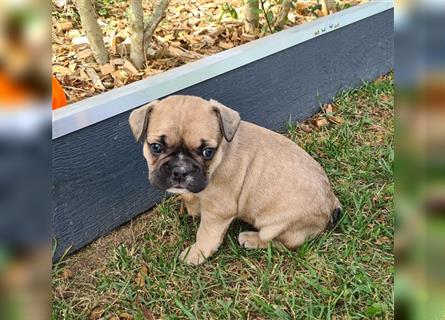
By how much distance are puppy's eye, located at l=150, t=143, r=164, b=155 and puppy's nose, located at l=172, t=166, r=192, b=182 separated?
139mm

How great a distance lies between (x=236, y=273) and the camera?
2824 mm

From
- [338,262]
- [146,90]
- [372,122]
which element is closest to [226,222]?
[338,262]

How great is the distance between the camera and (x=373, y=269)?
9.14 ft

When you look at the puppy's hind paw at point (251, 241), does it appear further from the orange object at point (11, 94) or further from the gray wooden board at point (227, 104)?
the orange object at point (11, 94)

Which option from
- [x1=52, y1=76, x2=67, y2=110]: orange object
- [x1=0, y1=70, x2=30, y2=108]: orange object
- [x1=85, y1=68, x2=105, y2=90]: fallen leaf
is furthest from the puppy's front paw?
[x1=0, y1=70, x2=30, y2=108]: orange object

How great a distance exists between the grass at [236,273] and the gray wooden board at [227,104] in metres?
0.16

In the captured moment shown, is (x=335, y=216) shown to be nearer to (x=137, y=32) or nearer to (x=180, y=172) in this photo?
(x=180, y=172)

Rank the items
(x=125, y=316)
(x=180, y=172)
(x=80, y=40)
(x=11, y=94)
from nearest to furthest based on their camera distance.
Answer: (x=11, y=94) → (x=180, y=172) → (x=125, y=316) → (x=80, y=40)

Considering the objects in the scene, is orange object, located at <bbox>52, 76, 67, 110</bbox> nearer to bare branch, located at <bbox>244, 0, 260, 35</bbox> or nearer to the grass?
the grass

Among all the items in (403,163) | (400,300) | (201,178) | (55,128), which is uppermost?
(403,163)

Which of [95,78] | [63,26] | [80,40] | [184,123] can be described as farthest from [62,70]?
[184,123]

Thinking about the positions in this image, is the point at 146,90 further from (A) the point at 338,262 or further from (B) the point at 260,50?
(A) the point at 338,262

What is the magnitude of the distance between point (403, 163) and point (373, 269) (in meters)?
2.35

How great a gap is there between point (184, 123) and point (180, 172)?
0.22m
